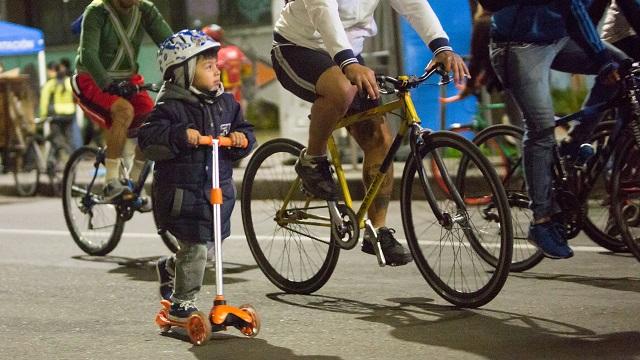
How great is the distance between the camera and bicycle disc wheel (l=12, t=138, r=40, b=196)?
47.7ft

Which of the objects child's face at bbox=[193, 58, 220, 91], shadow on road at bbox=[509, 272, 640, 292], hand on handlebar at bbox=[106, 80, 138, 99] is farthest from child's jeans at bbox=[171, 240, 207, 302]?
hand on handlebar at bbox=[106, 80, 138, 99]

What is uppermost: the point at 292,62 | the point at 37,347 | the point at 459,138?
the point at 292,62

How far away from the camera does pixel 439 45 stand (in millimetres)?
5973

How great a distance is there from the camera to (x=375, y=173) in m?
6.24

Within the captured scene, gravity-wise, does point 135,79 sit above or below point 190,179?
above

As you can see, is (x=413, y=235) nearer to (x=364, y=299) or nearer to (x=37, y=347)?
(x=364, y=299)

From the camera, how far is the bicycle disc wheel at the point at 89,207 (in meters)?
8.41

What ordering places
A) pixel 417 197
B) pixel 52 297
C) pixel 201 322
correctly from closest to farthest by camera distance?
pixel 201 322 < pixel 417 197 < pixel 52 297

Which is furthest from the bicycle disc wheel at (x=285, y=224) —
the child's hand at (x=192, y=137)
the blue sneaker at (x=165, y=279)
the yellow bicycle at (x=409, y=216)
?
the child's hand at (x=192, y=137)

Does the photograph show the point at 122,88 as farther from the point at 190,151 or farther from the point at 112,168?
the point at 190,151

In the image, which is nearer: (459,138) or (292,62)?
(459,138)

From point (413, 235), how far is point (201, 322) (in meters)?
1.23

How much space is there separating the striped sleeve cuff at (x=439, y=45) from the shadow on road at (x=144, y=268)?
193cm

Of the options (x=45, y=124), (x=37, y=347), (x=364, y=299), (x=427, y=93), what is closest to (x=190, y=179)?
(x=37, y=347)
